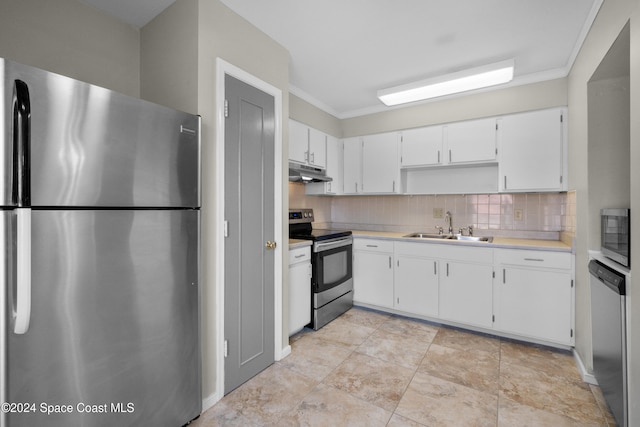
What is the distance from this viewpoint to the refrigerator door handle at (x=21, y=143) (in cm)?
101

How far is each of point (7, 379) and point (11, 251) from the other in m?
0.43

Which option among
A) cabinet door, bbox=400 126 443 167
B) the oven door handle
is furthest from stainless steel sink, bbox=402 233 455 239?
cabinet door, bbox=400 126 443 167

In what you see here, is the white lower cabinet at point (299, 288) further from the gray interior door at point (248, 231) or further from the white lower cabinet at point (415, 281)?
the white lower cabinet at point (415, 281)


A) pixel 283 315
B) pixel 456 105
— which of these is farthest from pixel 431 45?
pixel 283 315

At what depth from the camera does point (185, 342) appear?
5.27 feet

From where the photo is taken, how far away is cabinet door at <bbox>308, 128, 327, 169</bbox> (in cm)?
341

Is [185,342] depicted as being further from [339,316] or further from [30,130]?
[339,316]

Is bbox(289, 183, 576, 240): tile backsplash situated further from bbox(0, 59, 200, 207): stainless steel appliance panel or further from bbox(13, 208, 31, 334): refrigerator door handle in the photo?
bbox(13, 208, 31, 334): refrigerator door handle

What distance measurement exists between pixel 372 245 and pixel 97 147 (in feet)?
9.03

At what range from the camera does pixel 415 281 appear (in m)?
3.16

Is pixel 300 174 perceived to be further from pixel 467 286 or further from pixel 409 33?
pixel 467 286

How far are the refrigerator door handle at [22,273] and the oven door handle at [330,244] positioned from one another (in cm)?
210

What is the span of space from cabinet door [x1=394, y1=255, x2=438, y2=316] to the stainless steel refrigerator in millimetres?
2207

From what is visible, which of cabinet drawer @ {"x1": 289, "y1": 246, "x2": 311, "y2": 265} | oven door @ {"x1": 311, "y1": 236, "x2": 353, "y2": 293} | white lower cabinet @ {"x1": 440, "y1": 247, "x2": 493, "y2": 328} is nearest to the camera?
cabinet drawer @ {"x1": 289, "y1": 246, "x2": 311, "y2": 265}
